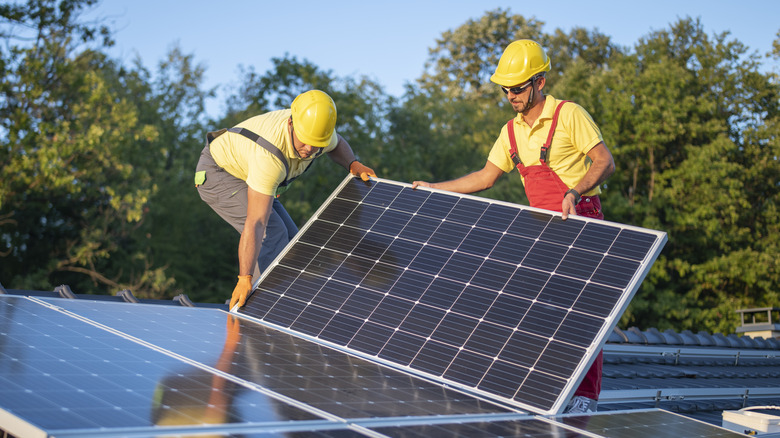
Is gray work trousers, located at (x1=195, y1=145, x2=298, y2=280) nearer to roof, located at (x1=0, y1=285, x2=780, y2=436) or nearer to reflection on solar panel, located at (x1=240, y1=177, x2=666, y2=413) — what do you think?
reflection on solar panel, located at (x1=240, y1=177, x2=666, y2=413)

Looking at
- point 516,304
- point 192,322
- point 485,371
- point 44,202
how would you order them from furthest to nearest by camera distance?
point 44,202, point 192,322, point 516,304, point 485,371

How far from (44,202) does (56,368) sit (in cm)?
3140

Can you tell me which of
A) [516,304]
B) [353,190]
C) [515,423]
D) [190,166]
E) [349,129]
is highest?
[349,129]

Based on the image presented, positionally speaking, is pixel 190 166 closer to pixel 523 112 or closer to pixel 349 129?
pixel 349 129

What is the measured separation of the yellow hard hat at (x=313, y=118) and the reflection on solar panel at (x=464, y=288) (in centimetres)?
72

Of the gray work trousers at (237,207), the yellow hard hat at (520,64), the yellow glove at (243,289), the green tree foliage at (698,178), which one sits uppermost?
the green tree foliage at (698,178)

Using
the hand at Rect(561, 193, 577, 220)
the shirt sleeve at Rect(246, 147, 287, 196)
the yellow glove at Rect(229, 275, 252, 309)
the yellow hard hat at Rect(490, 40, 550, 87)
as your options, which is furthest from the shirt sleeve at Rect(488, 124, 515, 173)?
the yellow glove at Rect(229, 275, 252, 309)

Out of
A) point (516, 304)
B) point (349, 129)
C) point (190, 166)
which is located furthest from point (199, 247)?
point (516, 304)

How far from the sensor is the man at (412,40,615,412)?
21.1ft

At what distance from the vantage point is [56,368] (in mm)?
3805

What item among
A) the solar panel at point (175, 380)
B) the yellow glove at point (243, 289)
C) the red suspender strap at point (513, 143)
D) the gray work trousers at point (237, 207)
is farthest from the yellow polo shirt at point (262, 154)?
the red suspender strap at point (513, 143)

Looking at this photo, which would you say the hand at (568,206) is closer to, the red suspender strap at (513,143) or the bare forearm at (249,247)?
the red suspender strap at (513,143)

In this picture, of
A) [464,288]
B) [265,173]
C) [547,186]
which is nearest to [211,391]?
[464,288]

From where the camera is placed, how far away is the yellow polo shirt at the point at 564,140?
6.45m
